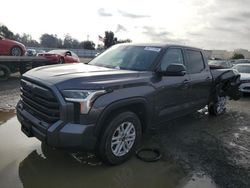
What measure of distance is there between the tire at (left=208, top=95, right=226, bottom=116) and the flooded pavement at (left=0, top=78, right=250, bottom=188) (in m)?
1.54

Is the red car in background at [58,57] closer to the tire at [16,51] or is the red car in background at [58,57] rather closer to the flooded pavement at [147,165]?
the tire at [16,51]

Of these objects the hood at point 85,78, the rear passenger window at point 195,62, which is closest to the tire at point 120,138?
the hood at point 85,78

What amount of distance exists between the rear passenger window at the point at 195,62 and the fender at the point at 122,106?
71.4 inches

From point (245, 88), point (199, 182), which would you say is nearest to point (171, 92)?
point (199, 182)

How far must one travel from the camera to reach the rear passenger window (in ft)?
21.4

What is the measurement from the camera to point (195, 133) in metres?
6.67

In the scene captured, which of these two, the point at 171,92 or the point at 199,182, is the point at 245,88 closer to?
the point at 171,92

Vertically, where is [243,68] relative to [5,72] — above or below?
above

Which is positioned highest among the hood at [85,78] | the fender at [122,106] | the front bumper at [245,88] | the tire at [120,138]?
the hood at [85,78]

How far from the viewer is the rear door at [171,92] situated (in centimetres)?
531

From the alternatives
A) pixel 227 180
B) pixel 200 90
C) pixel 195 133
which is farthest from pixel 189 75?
pixel 227 180

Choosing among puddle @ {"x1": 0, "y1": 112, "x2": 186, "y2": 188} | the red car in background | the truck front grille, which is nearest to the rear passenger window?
puddle @ {"x1": 0, "y1": 112, "x2": 186, "y2": 188}

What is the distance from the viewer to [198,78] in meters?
6.59

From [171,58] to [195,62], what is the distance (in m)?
1.17
